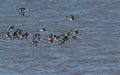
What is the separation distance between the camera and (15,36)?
14.5 m

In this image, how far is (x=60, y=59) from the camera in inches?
487

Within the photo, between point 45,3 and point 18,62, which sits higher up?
point 45,3

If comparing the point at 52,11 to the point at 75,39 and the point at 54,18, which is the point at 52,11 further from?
the point at 75,39

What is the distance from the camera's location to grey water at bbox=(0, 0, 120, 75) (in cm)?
1172

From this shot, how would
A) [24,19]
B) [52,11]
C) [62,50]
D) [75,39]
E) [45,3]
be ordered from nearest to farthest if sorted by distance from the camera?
[62,50] → [75,39] → [24,19] → [52,11] → [45,3]

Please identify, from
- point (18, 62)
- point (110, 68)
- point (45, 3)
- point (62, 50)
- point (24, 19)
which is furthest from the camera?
point (45, 3)

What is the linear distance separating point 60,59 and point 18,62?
0.81 meters

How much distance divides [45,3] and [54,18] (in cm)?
284

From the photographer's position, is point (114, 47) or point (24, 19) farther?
point (24, 19)

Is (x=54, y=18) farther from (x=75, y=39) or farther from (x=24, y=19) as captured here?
(x=75, y=39)

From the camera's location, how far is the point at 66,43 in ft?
45.4

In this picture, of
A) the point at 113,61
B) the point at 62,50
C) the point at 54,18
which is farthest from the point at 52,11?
the point at 113,61

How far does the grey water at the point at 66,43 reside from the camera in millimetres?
11719

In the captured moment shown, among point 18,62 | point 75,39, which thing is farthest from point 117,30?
point 18,62
